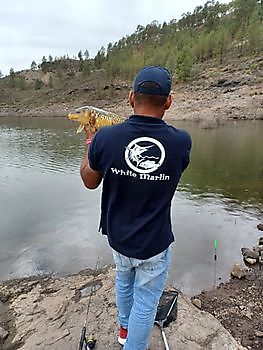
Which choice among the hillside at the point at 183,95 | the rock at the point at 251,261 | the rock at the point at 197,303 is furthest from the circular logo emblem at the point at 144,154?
the hillside at the point at 183,95

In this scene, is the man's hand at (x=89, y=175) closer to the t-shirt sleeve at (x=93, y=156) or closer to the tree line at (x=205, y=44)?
the t-shirt sleeve at (x=93, y=156)

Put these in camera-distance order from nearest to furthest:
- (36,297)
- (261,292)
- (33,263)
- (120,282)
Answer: (120,282), (36,297), (261,292), (33,263)

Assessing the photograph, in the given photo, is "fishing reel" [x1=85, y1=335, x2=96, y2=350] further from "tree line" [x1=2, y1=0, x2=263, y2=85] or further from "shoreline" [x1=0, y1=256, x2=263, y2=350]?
"tree line" [x1=2, y1=0, x2=263, y2=85]

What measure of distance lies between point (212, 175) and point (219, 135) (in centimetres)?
1230

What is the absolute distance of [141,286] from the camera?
2557 millimetres

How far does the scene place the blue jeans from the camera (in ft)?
8.23

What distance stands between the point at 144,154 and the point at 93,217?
7438mm

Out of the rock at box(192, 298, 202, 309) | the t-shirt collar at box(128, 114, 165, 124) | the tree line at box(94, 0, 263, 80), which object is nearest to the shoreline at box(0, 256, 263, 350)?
the rock at box(192, 298, 202, 309)

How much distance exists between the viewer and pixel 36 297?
206 inches

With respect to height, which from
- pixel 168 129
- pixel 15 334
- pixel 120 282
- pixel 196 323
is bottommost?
pixel 15 334

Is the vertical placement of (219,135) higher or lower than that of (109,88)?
lower

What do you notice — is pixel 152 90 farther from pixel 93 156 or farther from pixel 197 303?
pixel 197 303

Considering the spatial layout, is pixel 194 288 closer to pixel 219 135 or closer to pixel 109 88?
pixel 219 135

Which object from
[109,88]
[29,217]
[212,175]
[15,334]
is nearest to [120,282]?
[15,334]
